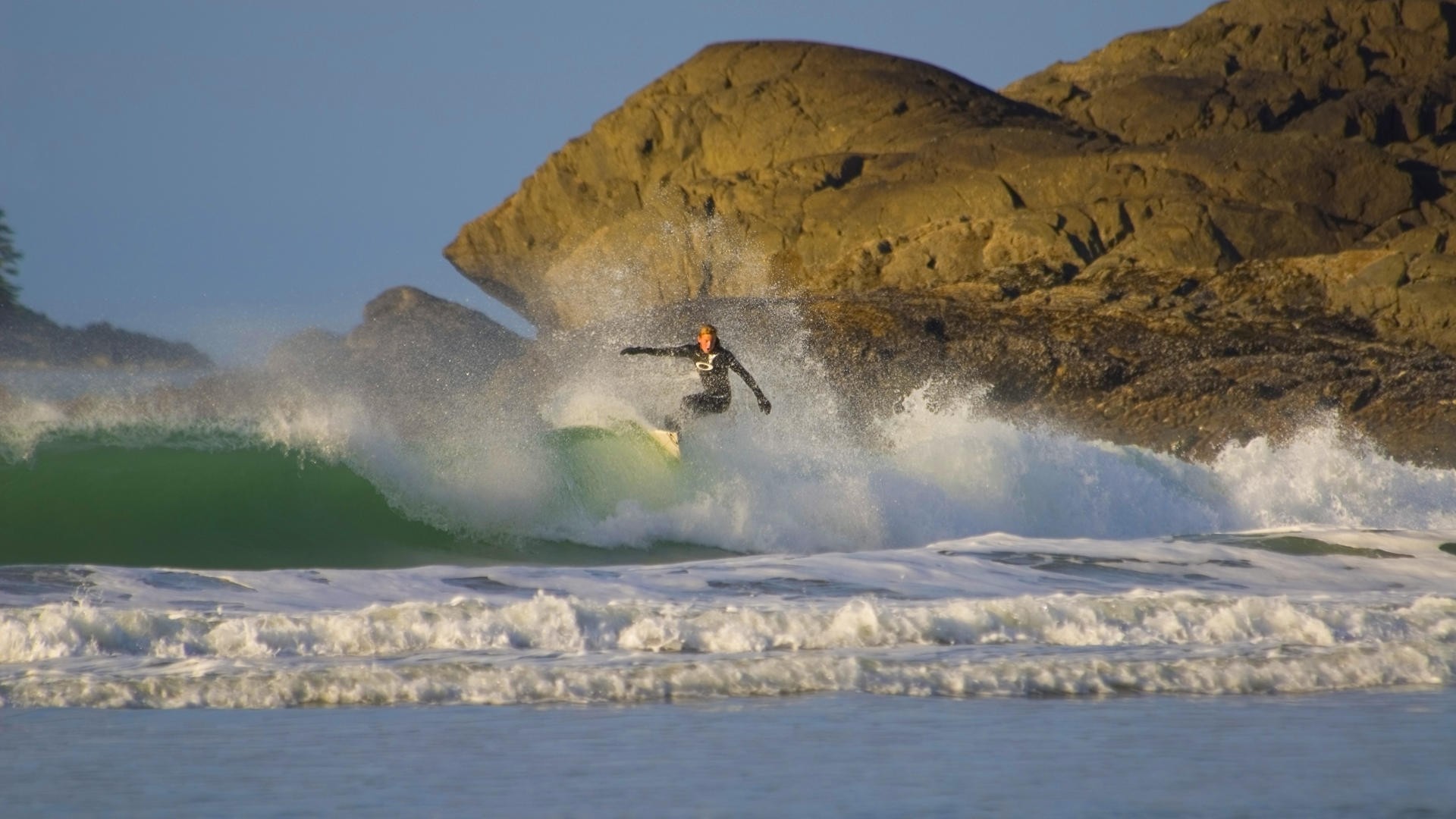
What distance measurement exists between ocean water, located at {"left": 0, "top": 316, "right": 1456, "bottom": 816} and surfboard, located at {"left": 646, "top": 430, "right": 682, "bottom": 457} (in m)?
0.13

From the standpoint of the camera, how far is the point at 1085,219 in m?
30.6

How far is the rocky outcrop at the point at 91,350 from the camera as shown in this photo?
41.9 m

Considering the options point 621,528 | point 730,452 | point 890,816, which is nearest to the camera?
point 890,816

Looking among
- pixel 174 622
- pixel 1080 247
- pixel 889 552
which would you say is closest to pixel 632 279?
pixel 1080 247

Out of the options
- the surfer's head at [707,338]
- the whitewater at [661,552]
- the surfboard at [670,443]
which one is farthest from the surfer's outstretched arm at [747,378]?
the surfboard at [670,443]

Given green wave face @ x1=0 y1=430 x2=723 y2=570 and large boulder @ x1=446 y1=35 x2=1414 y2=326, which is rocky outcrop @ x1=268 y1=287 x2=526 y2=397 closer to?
large boulder @ x1=446 y1=35 x2=1414 y2=326

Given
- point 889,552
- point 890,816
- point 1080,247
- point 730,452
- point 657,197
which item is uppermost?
point 657,197

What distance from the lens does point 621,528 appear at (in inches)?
629

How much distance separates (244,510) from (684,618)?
6808mm

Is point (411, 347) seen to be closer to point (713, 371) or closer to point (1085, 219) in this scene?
point (1085, 219)

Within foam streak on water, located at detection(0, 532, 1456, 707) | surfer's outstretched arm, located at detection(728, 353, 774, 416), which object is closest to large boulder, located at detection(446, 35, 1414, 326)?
surfer's outstretched arm, located at detection(728, 353, 774, 416)

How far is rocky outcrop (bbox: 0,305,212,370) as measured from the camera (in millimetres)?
41938

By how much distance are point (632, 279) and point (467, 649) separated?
28.6 meters

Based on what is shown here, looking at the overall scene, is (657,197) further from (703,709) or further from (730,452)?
(703,709)
